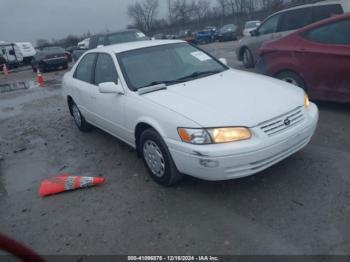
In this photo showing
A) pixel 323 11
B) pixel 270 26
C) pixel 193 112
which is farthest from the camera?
pixel 270 26

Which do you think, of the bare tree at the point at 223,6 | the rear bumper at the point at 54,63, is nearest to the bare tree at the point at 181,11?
the bare tree at the point at 223,6

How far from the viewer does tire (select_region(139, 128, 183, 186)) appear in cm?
378

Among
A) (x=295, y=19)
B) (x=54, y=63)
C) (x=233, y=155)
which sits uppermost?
(x=295, y=19)

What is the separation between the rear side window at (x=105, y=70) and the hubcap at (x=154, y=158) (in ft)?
3.72

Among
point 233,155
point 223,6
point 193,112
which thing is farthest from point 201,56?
point 223,6

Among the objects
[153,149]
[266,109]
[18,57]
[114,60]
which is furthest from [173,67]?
[18,57]

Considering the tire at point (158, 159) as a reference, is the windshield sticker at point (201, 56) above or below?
above

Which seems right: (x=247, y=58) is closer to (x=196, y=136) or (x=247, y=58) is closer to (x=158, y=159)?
(x=158, y=159)

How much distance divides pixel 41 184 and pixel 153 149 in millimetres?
1784

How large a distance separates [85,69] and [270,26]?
20.1 ft

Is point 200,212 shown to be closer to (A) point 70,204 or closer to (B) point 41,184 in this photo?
(A) point 70,204

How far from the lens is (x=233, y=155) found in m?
3.27

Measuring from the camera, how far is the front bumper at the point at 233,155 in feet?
10.8

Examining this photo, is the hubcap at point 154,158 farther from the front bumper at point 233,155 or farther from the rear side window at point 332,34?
the rear side window at point 332,34
